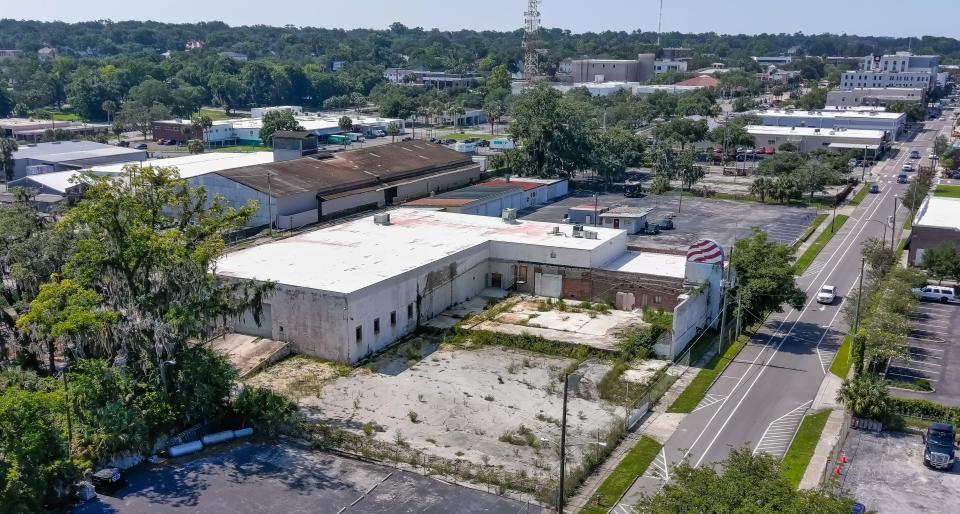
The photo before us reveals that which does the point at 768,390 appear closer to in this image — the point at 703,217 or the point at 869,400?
the point at 869,400

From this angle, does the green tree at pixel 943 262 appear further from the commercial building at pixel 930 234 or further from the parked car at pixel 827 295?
the parked car at pixel 827 295

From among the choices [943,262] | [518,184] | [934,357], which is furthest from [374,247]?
[943,262]

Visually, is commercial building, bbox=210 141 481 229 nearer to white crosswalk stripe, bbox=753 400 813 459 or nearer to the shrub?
the shrub

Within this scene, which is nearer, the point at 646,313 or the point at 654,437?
the point at 654,437

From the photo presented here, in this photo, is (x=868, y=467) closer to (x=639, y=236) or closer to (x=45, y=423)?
(x=45, y=423)

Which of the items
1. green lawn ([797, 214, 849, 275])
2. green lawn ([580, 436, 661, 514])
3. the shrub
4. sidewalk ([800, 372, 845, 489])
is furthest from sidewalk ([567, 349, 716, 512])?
green lawn ([797, 214, 849, 275])

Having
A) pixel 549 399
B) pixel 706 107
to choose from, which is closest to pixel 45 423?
pixel 549 399
